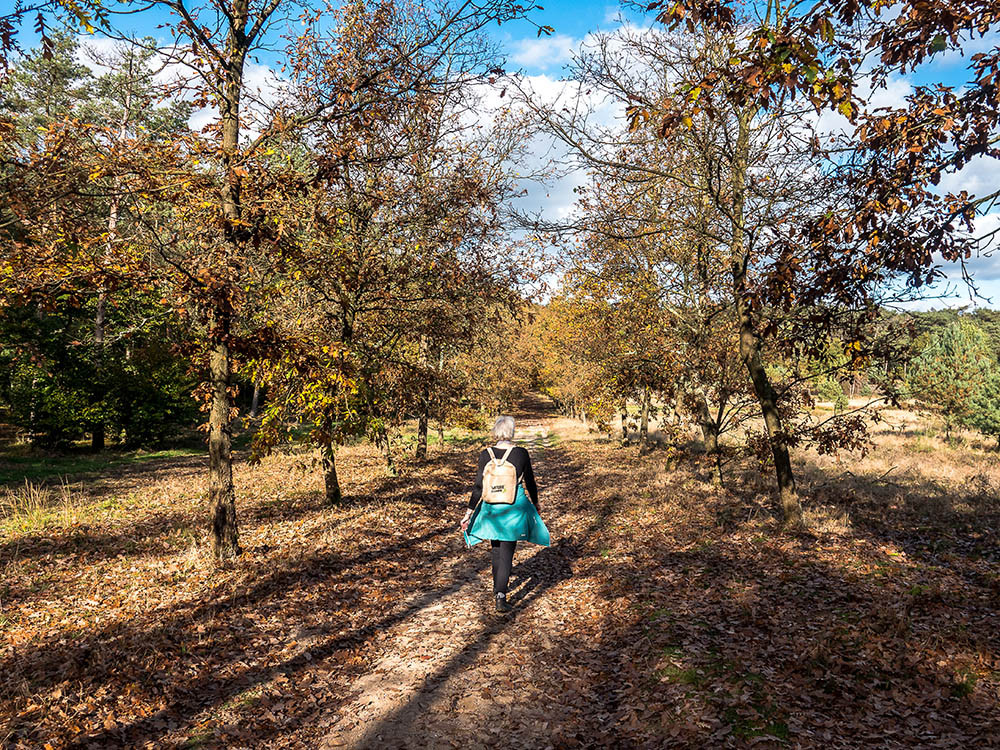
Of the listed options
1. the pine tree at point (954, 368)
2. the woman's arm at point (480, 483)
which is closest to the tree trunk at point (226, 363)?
the woman's arm at point (480, 483)

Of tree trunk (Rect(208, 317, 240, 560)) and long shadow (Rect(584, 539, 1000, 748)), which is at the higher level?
tree trunk (Rect(208, 317, 240, 560))

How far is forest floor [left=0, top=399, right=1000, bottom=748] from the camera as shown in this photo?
4543 mm

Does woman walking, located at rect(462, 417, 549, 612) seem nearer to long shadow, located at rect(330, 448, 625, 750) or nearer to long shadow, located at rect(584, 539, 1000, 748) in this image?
long shadow, located at rect(330, 448, 625, 750)

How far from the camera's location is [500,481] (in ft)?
24.1

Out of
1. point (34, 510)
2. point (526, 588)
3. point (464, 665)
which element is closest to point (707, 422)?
point (526, 588)

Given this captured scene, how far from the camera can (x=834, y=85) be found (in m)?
3.79

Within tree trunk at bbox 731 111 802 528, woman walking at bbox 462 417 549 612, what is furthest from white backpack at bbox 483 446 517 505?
tree trunk at bbox 731 111 802 528

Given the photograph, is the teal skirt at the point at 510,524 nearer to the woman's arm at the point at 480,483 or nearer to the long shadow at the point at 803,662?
the woman's arm at the point at 480,483

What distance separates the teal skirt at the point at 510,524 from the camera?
7.32m

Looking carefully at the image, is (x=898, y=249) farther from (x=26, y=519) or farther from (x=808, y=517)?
(x=26, y=519)

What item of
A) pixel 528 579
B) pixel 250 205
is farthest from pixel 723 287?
pixel 250 205

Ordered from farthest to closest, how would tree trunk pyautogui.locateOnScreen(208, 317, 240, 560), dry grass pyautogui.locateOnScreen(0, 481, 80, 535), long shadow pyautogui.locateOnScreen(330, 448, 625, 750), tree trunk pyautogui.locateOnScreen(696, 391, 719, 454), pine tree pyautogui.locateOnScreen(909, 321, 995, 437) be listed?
pine tree pyautogui.locateOnScreen(909, 321, 995, 437)
tree trunk pyautogui.locateOnScreen(696, 391, 719, 454)
dry grass pyautogui.locateOnScreen(0, 481, 80, 535)
tree trunk pyautogui.locateOnScreen(208, 317, 240, 560)
long shadow pyautogui.locateOnScreen(330, 448, 625, 750)

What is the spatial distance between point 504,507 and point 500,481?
1.20 ft

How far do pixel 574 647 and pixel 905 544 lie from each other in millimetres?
6107
